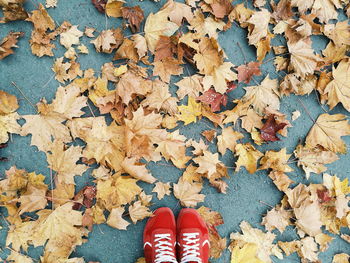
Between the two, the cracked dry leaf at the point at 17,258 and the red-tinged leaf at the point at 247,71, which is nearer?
the cracked dry leaf at the point at 17,258

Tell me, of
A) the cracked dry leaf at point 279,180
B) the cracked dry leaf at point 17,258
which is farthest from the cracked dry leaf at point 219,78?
the cracked dry leaf at point 17,258

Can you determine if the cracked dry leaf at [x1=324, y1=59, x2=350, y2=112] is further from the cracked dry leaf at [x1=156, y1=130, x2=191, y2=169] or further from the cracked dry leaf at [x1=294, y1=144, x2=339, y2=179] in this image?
the cracked dry leaf at [x1=156, y1=130, x2=191, y2=169]

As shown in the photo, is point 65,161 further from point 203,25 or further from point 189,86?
point 203,25

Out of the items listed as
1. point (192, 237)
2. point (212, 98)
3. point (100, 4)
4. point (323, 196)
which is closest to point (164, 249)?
point (192, 237)

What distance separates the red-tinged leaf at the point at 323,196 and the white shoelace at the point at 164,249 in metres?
1.03

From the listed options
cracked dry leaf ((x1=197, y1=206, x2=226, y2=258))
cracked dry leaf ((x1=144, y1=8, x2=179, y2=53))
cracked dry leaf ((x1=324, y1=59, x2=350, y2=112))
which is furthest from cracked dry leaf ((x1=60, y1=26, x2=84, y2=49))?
cracked dry leaf ((x1=324, y1=59, x2=350, y2=112))

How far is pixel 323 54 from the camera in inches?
83.4

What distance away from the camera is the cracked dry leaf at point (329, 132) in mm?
2010

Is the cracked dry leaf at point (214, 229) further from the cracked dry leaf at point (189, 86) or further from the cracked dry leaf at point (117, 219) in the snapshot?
the cracked dry leaf at point (189, 86)

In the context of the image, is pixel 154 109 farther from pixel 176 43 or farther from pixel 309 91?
pixel 309 91

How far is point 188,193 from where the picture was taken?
205 cm

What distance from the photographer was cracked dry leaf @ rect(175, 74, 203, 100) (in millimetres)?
1987

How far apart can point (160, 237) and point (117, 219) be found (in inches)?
11.7

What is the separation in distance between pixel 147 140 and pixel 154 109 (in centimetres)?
20
